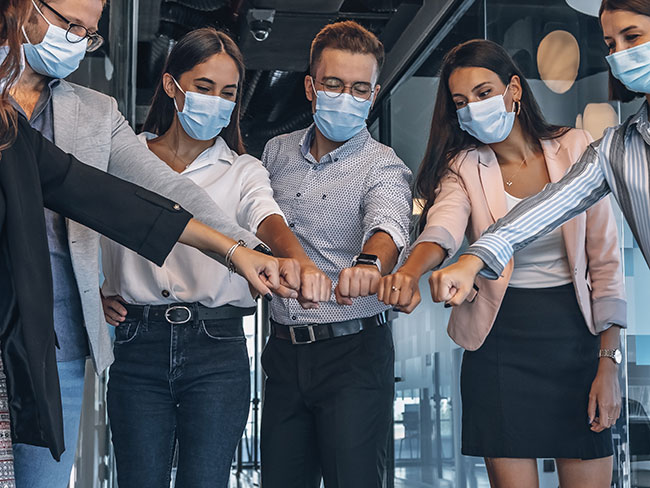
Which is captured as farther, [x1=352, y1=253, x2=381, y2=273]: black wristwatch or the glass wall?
the glass wall

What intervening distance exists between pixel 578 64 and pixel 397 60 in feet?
10.4

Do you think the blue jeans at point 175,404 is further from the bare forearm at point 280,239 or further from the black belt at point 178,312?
the bare forearm at point 280,239

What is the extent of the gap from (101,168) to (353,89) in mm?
827

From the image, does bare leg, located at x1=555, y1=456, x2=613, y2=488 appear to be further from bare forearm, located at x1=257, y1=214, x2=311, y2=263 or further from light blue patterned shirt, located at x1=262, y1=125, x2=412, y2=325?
bare forearm, located at x1=257, y1=214, x2=311, y2=263

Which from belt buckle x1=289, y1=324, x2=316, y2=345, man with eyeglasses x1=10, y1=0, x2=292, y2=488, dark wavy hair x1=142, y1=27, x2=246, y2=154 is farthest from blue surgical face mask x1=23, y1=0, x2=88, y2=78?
belt buckle x1=289, y1=324, x2=316, y2=345

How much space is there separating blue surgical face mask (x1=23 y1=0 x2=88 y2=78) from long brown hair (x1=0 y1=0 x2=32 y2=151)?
302 mm

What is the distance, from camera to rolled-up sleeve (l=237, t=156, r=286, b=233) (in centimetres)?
228

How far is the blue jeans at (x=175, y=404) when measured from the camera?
7.25 ft

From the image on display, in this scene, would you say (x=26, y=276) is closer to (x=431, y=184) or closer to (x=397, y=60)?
(x=431, y=184)

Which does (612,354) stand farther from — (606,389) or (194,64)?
(194,64)

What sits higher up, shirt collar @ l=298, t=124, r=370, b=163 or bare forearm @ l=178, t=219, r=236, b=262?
shirt collar @ l=298, t=124, r=370, b=163

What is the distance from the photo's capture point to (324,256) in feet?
7.89

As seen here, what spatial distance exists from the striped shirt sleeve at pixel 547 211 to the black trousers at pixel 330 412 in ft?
1.52

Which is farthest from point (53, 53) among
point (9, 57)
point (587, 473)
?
point (587, 473)
